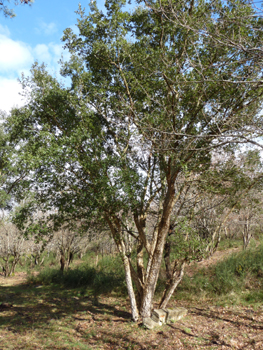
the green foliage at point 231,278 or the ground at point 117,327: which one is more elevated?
the green foliage at point 231,278

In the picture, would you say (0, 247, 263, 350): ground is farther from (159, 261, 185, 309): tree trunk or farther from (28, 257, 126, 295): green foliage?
(28, 257, 126, 295): green foliage

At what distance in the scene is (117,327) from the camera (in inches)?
288

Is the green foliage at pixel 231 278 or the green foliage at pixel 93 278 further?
the green foliage at pixel 93 278

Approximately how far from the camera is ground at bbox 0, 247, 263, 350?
5.84 metres

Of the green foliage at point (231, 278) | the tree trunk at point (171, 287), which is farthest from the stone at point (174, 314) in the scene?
the green foliage at point (231, 278)

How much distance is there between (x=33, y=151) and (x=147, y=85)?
3.96 meters

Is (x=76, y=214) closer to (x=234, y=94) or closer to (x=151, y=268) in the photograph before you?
(x=151, y=268)

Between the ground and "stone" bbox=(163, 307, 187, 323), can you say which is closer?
the ground

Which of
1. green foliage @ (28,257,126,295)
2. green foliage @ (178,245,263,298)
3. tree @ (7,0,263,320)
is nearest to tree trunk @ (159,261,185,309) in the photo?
tree @ (7,0,263,320)

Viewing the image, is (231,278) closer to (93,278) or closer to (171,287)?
(171,287)

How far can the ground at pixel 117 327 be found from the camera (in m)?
5.84

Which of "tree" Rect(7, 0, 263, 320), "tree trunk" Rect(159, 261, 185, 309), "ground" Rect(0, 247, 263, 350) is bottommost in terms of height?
"ground" Rect(0, 247, 263, 350)

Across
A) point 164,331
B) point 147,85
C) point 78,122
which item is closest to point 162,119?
point 147,85

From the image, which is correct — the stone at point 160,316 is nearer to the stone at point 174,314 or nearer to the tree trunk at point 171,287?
the stone at point 174,314
